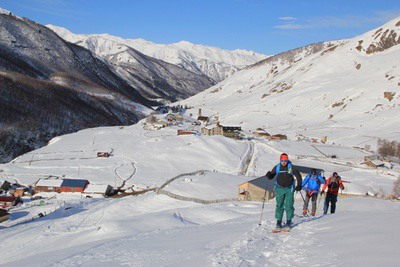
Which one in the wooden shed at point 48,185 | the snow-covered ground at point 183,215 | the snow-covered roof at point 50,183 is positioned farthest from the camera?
the snow-covered roof at point 50,183

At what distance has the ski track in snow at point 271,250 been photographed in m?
6.54

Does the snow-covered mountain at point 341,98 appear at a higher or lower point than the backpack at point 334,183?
higher

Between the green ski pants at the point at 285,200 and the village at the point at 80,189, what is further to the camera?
the village at the point at 80,189

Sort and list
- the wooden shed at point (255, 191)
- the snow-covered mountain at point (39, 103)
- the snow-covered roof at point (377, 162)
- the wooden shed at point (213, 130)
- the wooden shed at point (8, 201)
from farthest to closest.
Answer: the snow-covered mountain at point (39, 103) < the wooden shed at point (213, 130) < the snow-covered roof at point (377, 162) < the wooden shed at point (8, 201) < the wooden shed at point (255, 191)

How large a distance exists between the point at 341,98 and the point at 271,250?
111 meters

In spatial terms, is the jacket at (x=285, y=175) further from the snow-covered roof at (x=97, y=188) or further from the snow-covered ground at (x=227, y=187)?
the snow-covered roof at (x=97, y=188)

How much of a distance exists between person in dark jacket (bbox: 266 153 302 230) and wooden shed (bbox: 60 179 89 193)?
38.1 m

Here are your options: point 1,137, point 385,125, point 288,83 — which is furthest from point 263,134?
point 288,83

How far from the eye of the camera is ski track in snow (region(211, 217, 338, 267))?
21.5 ft

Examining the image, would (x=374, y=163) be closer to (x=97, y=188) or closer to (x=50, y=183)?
(x=97, y=188)

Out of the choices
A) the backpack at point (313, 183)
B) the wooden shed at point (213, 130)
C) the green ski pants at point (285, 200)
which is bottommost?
the green ski pants at point (285, 200)

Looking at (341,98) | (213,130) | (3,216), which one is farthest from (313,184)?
(341,98)

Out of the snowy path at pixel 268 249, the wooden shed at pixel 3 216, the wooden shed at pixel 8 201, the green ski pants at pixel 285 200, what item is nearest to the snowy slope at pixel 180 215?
the snowy path at pixel 268 249

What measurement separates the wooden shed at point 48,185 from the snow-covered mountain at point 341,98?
57565 millimetres
